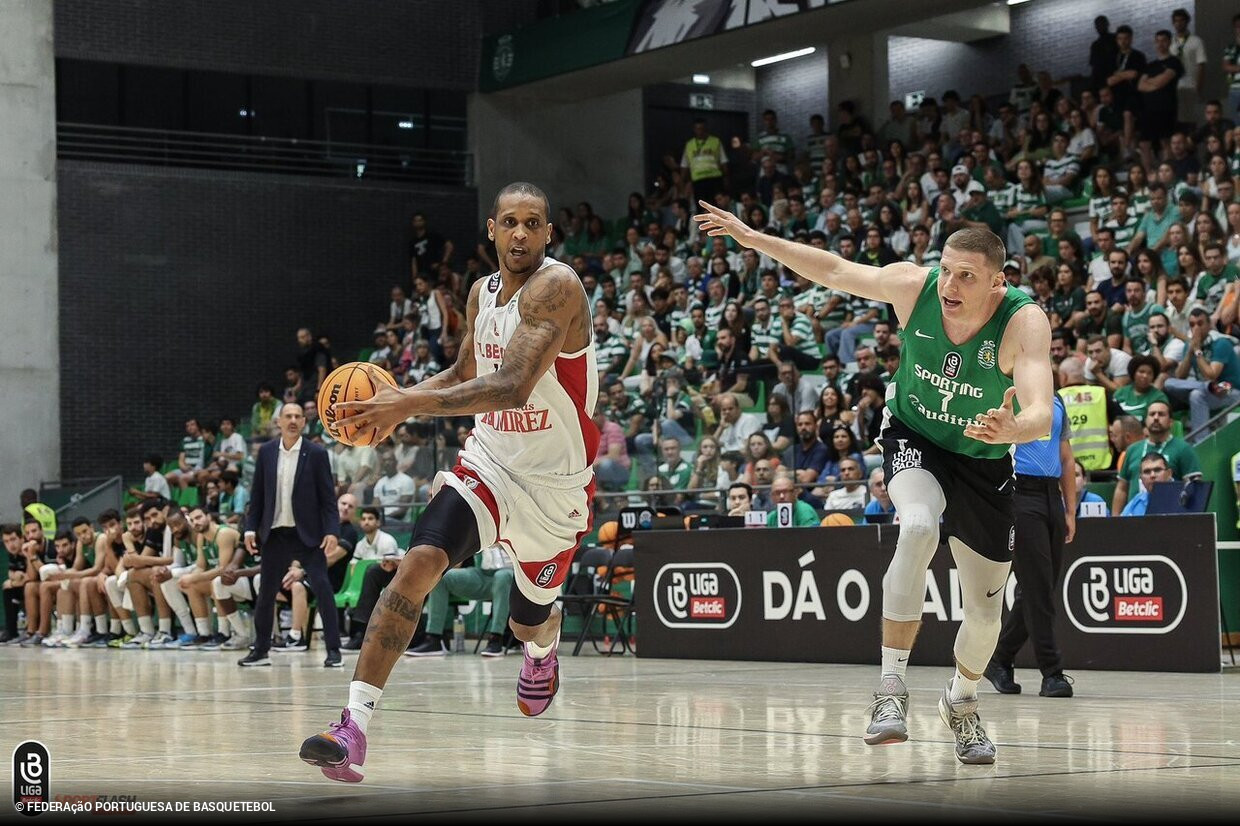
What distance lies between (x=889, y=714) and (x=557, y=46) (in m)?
24.5

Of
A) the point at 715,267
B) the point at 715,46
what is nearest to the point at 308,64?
the point at 715,46

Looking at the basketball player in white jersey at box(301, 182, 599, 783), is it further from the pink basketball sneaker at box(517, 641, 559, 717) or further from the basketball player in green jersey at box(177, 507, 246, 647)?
the basketball player in green jersey at box(177, 507, 246, 647)

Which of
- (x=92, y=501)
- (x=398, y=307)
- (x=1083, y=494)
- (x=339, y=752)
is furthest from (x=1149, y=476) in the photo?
Result: (x=398, y=307)

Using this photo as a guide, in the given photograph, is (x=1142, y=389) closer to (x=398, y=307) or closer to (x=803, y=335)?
(x=803, y=335)

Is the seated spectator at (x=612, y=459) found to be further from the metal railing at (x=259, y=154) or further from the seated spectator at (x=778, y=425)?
the metal railing at (x=259, y=154)

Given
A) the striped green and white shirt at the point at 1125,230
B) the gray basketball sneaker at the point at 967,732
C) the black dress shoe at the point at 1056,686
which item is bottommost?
the black dress shoe at the point at 1056,686

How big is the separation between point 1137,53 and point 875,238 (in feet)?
15.1

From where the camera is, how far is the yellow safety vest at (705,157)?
93.2 ft

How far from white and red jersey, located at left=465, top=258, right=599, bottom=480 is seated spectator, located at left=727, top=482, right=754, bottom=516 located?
8.73m

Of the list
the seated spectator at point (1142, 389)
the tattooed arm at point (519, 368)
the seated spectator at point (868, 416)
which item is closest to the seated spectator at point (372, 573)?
the seated spectator at point (868, 416)

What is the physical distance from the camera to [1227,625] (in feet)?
45.1

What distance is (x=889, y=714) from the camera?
6.69 m

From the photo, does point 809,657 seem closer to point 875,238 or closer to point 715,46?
point 875,238

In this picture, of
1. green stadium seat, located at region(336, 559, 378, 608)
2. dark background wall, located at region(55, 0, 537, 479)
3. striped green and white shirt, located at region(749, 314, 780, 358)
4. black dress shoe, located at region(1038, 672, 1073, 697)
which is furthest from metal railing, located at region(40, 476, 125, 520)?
black dress shoe, located at region(1038, 672, 1073, 697)
